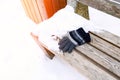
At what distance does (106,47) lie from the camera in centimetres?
133

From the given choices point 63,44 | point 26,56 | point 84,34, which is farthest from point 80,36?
point 26,56

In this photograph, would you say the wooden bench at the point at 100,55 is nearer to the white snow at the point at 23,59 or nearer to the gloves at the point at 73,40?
the gloves at the point at 73,40

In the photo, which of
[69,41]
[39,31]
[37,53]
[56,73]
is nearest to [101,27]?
[69,41]

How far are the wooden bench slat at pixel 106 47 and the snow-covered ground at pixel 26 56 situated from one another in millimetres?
142

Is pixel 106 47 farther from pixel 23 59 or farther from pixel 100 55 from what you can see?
pixel 23 59

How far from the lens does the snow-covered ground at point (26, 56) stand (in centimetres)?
173

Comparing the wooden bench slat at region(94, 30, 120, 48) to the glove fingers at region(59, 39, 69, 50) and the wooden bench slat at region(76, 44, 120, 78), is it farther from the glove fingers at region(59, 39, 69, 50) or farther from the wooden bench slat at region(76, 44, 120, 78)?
the glove fingers at region(59, 39, 69, 50)

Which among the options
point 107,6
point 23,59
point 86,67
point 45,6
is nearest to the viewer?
point 86,67

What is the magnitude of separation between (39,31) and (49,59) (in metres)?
0.47

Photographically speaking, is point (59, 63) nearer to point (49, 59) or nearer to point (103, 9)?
point (49, 59)

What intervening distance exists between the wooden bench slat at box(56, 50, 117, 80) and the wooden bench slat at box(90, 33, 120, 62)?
0.15m

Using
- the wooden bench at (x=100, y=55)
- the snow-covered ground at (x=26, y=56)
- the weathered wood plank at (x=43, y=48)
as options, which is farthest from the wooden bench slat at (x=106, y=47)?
the weathered wood plank at (x=43, y=48)

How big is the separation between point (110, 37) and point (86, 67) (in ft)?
1.14

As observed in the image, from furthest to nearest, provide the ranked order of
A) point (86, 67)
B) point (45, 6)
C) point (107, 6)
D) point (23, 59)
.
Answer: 1. point (23, 59)
2. point (45, 6)
3. point (107, 6)
4. point (86, 67)
